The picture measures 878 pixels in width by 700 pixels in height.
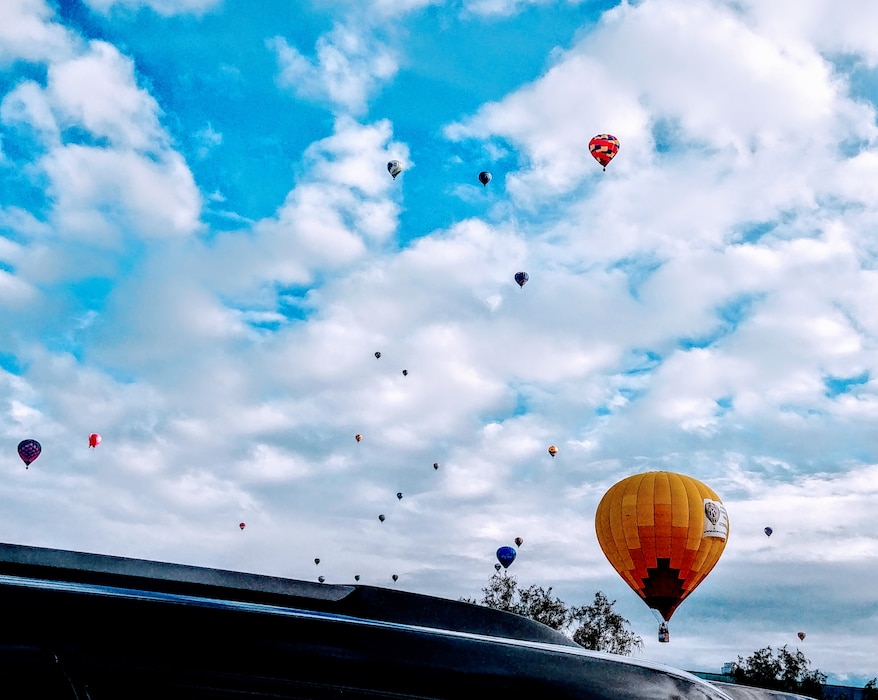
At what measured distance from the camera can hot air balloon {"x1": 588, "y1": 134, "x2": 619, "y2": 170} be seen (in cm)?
3344

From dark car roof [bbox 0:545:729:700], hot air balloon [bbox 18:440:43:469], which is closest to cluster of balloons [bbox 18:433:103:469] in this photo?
hot air balloon [bbox 18:440:43:469]

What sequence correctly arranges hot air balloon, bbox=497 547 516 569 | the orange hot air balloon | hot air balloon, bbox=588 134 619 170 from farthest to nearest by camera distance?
hot air balloon, bbox=497 547 516 569, hot air balloon, bbox=588 134 619 170, the orange hot air balloon

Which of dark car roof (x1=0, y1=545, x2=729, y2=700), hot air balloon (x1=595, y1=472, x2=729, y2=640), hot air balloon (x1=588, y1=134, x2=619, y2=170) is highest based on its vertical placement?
hot air balloon (x1=588, y1=134, x2=619, y2=170)

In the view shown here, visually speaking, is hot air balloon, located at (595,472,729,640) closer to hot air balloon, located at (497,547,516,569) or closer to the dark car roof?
hot air balloon, located at (497,547,516,569)

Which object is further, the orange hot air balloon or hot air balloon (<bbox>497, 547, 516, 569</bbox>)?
hot air balloon (<bbox>497, 547, 516, 569</bbox>)

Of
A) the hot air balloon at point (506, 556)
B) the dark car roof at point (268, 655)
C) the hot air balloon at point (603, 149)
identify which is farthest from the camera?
the hot air balloon at point (506, 556)

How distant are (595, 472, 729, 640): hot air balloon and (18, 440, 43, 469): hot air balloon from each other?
76.4 feet

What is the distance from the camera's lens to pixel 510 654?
50.2 inches

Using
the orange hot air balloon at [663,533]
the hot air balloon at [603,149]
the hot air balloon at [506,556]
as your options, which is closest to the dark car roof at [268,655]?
the orange hot air balloon at [663,533]

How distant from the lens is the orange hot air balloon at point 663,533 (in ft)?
90.9

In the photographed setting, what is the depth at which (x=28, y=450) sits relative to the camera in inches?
1336

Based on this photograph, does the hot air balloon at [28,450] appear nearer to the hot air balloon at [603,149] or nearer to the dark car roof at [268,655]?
the hot air balloon at [603,149]

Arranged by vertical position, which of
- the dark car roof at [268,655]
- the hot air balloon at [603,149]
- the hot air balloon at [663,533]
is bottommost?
the dark car roof at [268,655]

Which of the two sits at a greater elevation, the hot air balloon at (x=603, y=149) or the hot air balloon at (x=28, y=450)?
the hot air balloon at (x=603, y=149)
